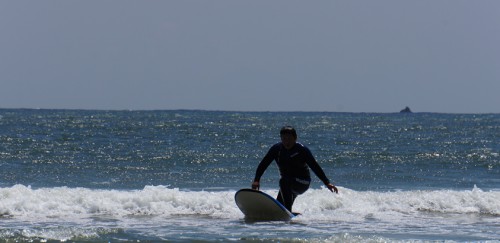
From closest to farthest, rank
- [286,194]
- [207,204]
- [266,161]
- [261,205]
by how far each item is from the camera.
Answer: [266,161] < [286,194] < [261,205] < [207,204]

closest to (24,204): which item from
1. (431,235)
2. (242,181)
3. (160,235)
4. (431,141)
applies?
(160,235)

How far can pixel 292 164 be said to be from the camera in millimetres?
13117

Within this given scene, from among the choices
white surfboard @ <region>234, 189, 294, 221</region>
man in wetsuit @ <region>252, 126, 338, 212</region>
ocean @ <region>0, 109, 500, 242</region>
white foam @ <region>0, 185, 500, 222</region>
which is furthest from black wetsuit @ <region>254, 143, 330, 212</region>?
white foam @ <region>0, 185, 500, 222</region>

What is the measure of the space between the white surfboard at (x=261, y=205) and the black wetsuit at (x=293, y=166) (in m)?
0.25

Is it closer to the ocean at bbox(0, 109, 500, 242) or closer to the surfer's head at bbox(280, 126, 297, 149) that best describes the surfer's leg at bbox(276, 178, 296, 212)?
the ocean at bbox(0, 109, 500, 242)

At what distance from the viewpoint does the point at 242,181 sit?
888 inches

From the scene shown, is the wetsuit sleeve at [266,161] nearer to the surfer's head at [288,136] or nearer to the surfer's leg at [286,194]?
the surfer's head at [288,136]

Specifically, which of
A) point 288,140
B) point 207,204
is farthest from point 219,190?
point 288,140

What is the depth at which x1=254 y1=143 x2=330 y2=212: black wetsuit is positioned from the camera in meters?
13.1

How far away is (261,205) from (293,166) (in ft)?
2.69

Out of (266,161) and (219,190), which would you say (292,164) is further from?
(219,190)

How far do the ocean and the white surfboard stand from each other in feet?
0.65

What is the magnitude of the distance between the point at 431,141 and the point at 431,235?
96.5 feet

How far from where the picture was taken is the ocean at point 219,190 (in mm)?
12539
